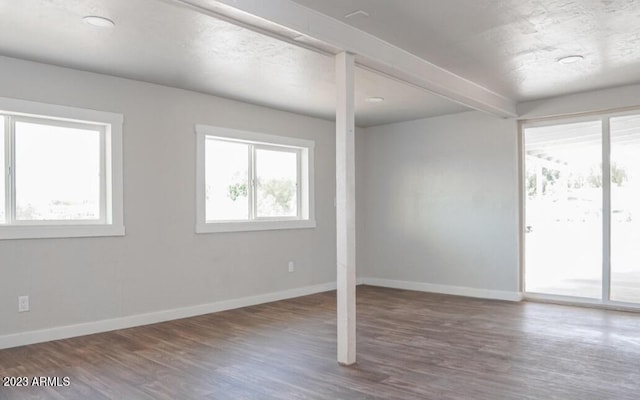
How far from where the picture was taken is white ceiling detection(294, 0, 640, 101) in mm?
3131

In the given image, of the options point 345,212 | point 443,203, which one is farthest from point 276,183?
point 345,212

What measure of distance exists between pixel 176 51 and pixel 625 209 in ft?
16.9

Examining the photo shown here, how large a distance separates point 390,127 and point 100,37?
15.2 feet

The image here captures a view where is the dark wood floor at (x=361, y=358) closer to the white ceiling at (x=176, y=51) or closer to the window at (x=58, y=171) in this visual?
the window at (x=58, y=171)

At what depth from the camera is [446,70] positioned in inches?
178

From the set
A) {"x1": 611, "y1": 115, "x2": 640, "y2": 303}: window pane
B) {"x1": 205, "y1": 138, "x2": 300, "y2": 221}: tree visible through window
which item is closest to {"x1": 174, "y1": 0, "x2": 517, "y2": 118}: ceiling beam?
{"x1": 611, "y1": 115, "x2": 640, "y2": 303}: window pane

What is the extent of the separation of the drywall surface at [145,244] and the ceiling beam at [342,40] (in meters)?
2.24

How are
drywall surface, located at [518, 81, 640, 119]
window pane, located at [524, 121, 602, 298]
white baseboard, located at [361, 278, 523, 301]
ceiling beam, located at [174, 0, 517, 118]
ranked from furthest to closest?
white baseboard, located at [361, 278, 523, 301], window pane, located at [524, 121, 602, 298], drywall surface, located at [518, 81, 640, 119], ceiling beam, located at [174, 0, 517, 118]

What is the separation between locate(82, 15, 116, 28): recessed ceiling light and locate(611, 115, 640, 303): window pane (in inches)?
213

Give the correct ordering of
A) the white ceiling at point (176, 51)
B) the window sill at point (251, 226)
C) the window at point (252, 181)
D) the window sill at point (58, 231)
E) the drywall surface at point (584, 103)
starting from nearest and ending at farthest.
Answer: the white ceiling at point (176, 51)
the window sill at point (58, 231)
the drywall surface at point (584, 103)
the window sill at point (251, 226)
the window at point (252, 181)

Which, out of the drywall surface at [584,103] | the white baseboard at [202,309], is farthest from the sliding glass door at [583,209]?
the white baseboard at [202,309]

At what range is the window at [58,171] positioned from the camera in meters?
4.04

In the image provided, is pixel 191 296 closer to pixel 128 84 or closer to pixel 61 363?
pixel 61 363

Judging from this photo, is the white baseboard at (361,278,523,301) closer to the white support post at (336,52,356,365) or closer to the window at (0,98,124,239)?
the white support post at (336,52,356,365)
